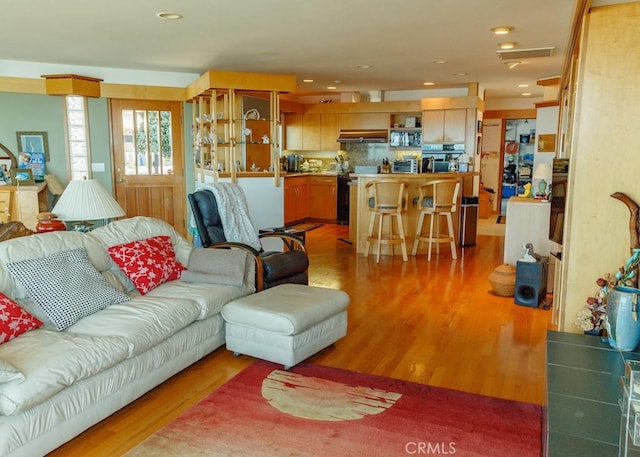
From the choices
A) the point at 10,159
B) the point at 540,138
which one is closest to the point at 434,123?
the point at 540,138

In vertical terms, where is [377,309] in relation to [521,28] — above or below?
below

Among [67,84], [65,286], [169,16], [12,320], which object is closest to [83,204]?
[65,286]

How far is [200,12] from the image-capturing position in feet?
13.4

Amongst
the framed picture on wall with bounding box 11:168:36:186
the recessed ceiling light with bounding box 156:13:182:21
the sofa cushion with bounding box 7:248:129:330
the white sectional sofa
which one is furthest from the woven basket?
the framed picture on wall with bounding box 11:168:36:186

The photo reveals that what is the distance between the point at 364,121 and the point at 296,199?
2005 mm

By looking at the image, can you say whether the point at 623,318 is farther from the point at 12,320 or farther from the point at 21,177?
the point at 21,177

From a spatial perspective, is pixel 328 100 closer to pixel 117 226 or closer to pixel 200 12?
pixel 200 12

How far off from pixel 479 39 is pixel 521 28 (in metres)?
0.50

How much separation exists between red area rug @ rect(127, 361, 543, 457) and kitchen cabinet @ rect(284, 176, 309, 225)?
6291mm

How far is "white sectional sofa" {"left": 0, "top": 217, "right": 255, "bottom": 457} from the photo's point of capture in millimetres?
2162

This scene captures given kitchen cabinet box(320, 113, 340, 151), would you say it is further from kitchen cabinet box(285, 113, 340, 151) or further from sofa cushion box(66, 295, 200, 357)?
sofa cushion box(66, 295, 200, 357)

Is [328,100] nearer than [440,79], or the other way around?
[440,79]

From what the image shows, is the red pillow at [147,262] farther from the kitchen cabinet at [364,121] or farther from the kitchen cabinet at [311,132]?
the kitchen cabinet at [311,132]
